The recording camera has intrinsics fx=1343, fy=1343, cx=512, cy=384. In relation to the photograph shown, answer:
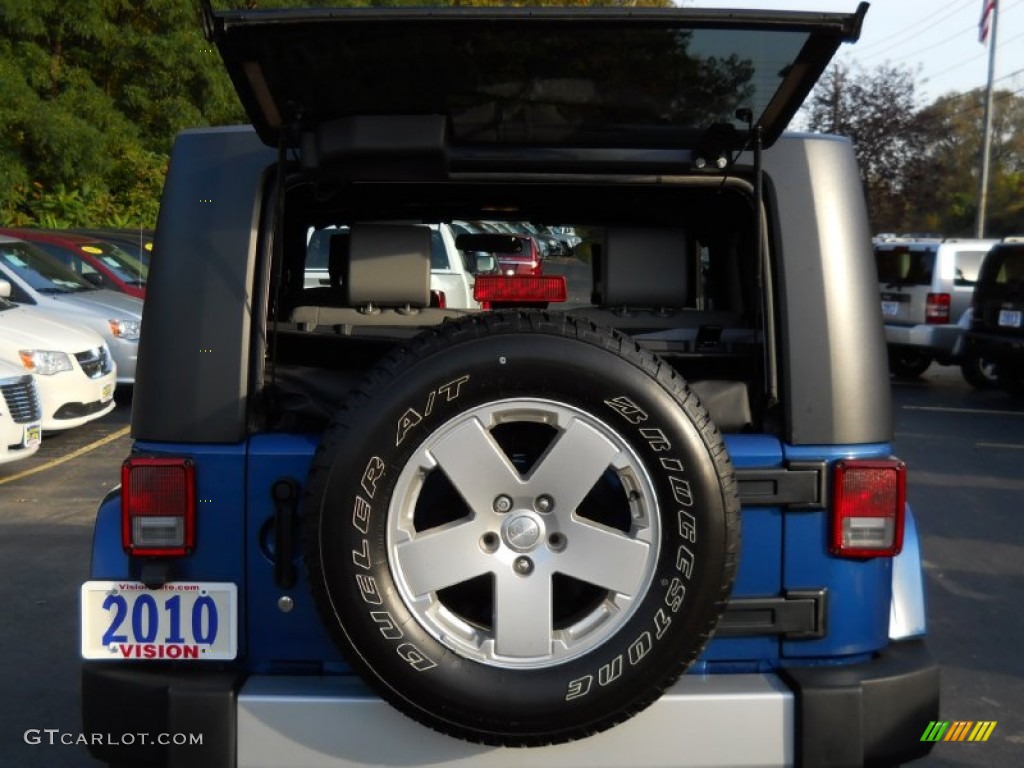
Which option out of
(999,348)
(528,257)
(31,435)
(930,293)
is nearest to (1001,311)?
(999,348)

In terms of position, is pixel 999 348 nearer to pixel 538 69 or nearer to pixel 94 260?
pixel 94 260

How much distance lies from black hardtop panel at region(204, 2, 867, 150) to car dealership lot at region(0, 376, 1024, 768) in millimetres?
2543

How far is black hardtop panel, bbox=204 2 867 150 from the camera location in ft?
9.43

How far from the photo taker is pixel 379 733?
120 inches

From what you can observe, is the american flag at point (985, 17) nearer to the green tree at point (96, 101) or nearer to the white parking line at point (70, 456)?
the green tree at point (96, 101)

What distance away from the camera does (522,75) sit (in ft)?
10.4

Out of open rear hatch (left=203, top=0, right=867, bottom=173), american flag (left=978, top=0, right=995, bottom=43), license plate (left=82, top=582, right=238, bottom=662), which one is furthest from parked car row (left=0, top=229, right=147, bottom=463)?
american flag (left=978, top=0, right=995, bottom=43)

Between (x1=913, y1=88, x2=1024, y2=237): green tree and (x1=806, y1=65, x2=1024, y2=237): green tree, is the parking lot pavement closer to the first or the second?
(x1=806, y1=65, x2=1024, y2=237): green tree

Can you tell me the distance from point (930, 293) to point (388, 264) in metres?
13.9

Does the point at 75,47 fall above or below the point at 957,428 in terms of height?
above

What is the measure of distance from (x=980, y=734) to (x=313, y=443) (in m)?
2.93

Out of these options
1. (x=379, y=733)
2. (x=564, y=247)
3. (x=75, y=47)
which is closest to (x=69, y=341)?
(x=564, y=247)

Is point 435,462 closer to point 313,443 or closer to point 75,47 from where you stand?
point 313,443

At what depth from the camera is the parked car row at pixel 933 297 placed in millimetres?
16484
